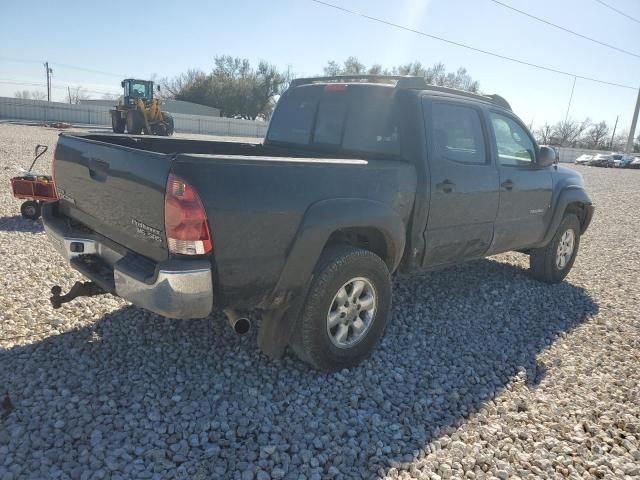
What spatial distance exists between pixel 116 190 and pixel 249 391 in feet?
4.93

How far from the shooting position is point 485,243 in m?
4.55

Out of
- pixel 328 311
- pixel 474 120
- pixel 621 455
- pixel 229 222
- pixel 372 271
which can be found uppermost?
pixel 474 120

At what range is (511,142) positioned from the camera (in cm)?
489

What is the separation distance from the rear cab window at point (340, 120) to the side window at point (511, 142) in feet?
4.35

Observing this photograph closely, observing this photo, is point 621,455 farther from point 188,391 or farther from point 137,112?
point 137,112

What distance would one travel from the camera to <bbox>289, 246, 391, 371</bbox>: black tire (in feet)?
10.3

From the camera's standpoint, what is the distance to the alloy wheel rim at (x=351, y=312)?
337 centimetres

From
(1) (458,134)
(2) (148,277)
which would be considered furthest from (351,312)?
(1) (458,134)

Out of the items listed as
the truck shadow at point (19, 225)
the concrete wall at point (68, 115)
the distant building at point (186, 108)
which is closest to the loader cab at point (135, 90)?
the concrete wall at point (68, 115)

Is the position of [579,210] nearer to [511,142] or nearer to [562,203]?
[562,203]

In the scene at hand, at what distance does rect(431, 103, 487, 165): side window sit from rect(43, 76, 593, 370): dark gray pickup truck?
17mm

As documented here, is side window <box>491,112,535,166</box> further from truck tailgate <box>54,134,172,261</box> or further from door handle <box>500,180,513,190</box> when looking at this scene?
truck tailgate <box>54,134,172,261</box>

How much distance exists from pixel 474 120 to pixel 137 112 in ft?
73.7

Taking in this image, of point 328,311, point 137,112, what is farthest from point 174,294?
point 137,112
